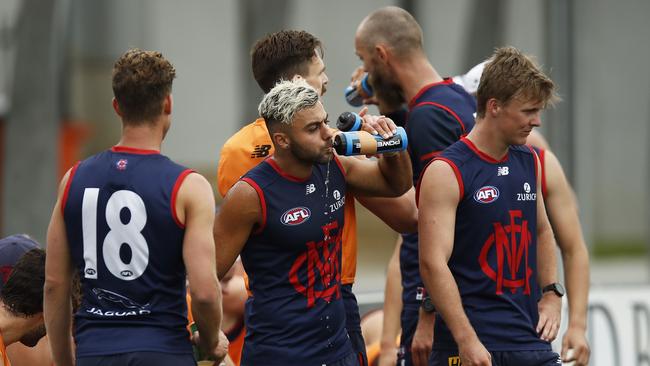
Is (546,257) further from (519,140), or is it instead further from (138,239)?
(138,239)

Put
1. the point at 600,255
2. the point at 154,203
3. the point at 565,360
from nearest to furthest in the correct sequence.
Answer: the point at 154,203 → the point at 565,360 → the point at 600,255

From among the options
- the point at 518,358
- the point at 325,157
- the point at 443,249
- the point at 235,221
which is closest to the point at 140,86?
the point at 235,221

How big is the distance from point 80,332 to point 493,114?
74.2 inches

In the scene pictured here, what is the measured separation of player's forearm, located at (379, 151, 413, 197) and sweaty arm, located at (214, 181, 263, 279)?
667mm

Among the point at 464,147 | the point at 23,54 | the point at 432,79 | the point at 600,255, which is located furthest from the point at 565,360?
the point at 600,255

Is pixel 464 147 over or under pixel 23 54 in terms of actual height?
under

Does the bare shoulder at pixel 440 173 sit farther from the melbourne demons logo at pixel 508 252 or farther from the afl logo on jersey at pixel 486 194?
the melbourne demons logo at pixel 508 252

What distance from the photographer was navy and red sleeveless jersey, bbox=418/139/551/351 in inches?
190

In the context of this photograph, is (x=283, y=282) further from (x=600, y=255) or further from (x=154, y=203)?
(x=600, y=255)

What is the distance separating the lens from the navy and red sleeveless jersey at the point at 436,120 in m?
5.48

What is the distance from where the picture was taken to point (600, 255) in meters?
15.6

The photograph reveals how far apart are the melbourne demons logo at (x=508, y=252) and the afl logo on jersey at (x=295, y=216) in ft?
2.56

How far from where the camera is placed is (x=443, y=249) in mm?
4719

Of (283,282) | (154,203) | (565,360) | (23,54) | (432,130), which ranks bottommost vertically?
(565,360)
